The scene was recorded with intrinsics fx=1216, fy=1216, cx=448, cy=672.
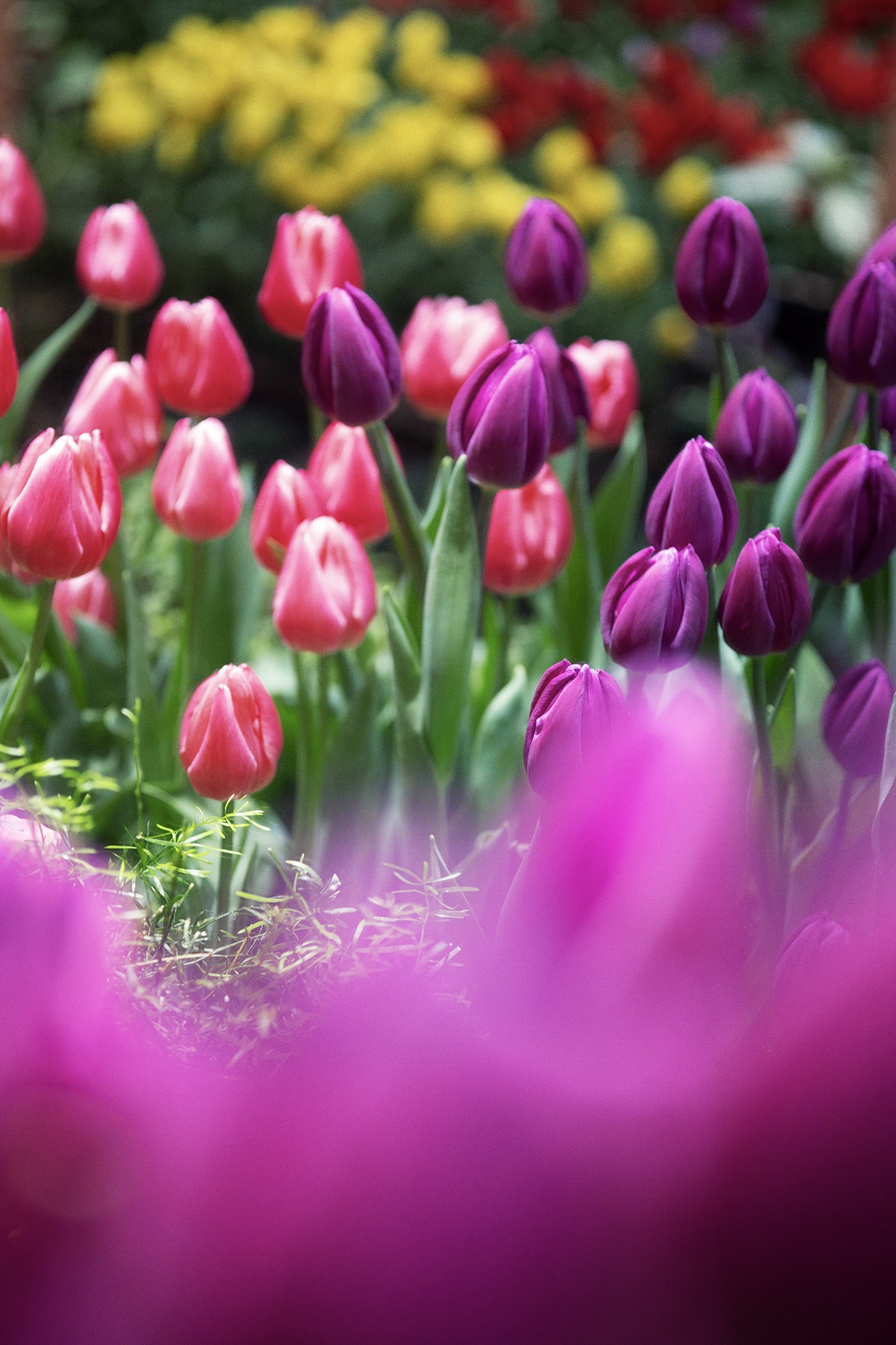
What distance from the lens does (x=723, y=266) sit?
0.49 meters

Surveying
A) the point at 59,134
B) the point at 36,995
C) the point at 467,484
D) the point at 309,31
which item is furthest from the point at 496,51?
the point at 36,995

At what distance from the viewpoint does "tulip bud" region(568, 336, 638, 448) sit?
59 cm

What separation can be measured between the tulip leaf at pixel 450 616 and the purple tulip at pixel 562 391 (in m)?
0.06

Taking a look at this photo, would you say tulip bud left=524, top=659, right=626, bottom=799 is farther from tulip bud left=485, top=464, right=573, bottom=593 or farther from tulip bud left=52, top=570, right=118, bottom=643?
tulip bud left=52, top=570, right=118, bottom=643

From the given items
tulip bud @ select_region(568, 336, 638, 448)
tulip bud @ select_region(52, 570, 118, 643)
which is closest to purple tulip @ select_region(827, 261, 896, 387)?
tulip bud @ select_region(568, 336, 638, 448)

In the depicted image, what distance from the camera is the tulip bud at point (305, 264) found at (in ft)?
1.71

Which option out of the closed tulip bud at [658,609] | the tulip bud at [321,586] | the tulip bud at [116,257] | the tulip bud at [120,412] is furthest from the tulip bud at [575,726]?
the tulip bud at [116,257]

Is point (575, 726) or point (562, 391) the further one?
point (562, 391)

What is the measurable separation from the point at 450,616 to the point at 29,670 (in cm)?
16

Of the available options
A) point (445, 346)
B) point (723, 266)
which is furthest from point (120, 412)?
point (723, 266)

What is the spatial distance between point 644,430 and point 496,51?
3.16 feet

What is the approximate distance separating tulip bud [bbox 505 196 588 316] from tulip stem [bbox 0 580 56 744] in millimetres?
253

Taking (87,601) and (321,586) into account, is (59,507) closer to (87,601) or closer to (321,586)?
(321,586)

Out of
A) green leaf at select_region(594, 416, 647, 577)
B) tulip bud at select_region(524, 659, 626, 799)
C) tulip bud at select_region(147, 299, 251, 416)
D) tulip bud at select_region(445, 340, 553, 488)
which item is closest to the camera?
tulip bud at select_region(524, 659, 626, 799)
